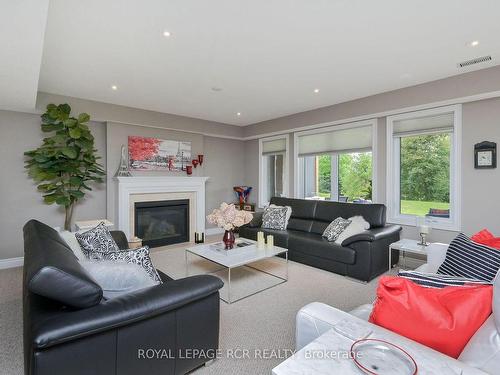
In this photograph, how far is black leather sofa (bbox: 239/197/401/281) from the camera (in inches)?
136

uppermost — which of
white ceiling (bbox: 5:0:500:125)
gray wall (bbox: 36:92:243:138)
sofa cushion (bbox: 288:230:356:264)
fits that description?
white ceiling (bbox: 5:0:500:125)

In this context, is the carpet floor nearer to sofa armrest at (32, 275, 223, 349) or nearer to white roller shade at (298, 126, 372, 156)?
sofa armrest at (32, 275, 223, 349)

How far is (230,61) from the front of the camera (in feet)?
10.1

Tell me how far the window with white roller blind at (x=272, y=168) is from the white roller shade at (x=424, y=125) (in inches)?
91.1

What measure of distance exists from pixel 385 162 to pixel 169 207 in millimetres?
3964

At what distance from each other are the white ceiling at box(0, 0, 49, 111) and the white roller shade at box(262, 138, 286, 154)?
4.26m

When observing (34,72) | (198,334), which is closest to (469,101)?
(198,334)

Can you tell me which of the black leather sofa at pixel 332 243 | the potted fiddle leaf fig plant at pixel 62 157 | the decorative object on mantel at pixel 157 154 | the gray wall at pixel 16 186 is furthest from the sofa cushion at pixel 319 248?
the gray wall at pixel 16 186

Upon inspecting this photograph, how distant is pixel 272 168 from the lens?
21.1 feet

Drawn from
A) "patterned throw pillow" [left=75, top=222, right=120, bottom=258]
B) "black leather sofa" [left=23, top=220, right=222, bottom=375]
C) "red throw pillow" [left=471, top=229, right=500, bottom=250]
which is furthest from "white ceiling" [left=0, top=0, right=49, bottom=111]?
"red throw pillow" [left=471, top=229, right=500, bottom=250]

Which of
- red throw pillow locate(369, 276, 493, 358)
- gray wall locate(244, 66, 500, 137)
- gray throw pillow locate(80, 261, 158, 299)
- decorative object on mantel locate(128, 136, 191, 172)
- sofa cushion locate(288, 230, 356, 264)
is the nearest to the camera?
red throw pillow locate(369, 276, 493, 358)

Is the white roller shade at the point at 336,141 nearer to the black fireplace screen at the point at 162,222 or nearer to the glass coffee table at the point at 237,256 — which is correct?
the glass coffee table at the point at 237,256

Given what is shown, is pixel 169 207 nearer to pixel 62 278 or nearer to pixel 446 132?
pixel 62 278

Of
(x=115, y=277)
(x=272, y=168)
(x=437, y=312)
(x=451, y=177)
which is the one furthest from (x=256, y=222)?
(x=437, y=312)
